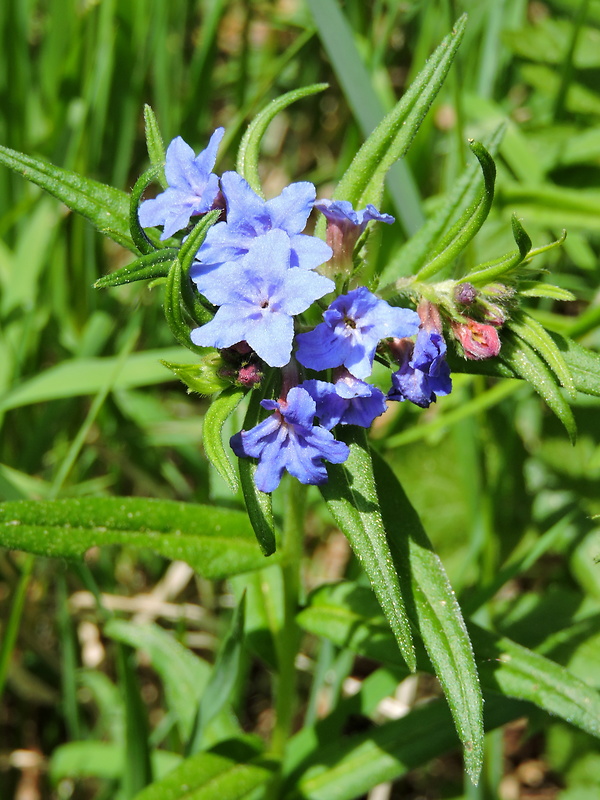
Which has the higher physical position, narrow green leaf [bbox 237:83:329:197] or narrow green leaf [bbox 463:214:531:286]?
narrow green leaf [bbox 237:83:329:197]

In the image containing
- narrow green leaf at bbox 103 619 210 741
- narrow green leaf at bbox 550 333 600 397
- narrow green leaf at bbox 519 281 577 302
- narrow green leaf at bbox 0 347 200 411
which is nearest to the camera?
narrow green leaf at bbox 519 281 577 302

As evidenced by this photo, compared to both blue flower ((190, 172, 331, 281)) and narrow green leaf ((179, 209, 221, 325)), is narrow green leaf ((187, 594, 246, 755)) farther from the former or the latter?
blue flower ((190, 172, 331, 281))

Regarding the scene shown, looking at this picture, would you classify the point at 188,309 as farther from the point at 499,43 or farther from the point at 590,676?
the point at 499,43

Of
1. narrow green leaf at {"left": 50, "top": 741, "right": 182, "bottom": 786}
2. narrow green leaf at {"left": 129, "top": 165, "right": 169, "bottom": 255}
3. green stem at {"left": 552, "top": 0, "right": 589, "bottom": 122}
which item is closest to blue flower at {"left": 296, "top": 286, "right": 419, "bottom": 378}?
narrow green leaf at {"left": 129, "top": 165, "right": 169, "bottom": 255}

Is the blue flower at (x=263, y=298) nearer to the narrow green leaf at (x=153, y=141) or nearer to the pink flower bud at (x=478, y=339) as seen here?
the pink flower bud at (x=478, y=339)

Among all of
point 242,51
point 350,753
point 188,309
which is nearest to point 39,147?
point 242,51

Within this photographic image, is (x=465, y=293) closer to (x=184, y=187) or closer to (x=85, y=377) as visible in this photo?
(x=184, y=187)

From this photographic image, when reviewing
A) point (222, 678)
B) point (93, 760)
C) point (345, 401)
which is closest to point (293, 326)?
point (345, 401)
